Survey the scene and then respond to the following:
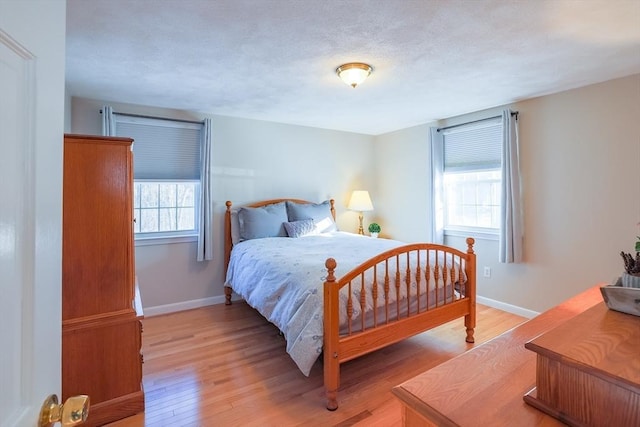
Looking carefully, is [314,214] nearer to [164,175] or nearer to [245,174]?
[245,174]

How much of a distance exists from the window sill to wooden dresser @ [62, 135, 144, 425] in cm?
163

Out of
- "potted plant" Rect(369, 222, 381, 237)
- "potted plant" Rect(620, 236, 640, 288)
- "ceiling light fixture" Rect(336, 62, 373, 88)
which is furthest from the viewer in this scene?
"potted plant" Rect(369, 222, 381, 237)

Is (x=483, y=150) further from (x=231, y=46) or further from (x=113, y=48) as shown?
(x=113, y=48)

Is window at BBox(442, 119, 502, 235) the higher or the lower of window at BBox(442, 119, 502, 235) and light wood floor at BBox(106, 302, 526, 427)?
the higher

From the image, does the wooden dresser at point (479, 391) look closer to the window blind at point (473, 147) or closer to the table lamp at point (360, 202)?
the window blind at point (473, 147)

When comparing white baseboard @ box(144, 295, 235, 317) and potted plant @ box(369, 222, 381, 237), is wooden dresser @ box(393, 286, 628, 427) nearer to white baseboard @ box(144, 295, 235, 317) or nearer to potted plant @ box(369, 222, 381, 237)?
white baseboard @ box(144, 295, 235, 317)

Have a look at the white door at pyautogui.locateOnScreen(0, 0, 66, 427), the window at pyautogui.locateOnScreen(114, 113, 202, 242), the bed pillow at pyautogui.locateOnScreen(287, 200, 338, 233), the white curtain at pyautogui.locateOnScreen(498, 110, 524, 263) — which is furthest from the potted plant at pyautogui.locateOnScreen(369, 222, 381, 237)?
the white door at pyautogui.locateOnScreen(0, 0, 66, 427)

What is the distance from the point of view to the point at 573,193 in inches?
117

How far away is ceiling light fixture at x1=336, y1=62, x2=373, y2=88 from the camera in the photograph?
2.32 m

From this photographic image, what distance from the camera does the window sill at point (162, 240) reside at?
3369 mm

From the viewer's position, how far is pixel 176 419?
1830mm

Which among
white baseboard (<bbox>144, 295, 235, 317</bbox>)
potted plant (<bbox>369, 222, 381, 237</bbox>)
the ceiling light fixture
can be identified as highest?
the ceiling light fixture

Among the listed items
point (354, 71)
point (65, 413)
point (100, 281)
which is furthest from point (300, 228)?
point (65, 413)

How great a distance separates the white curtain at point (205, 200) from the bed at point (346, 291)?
338mm
